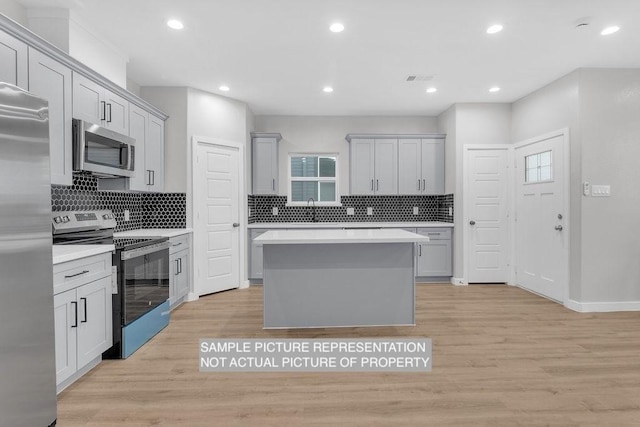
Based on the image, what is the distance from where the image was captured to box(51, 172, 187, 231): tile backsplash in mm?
3125

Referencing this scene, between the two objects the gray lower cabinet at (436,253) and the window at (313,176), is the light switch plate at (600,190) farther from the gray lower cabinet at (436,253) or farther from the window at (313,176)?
the window at (313,176)

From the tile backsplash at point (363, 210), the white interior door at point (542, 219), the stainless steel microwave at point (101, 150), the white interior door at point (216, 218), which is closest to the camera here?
the stainless steel microwave at point (101, 150)

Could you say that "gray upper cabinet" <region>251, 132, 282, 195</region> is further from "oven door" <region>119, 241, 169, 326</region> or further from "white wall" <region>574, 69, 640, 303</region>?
"white wall" <region>574, 69, 640, 303</region>

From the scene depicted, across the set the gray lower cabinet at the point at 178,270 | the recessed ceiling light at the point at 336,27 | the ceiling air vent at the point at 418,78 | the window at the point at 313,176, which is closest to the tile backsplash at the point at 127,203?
the gray lower cabinet at the point at 178,270

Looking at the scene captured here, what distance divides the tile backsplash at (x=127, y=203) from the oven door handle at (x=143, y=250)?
809 millimetres

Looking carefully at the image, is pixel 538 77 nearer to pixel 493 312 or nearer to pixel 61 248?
pixel 493 312

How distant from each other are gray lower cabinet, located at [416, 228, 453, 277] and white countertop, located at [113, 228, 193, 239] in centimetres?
340

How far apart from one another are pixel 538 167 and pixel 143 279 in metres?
4.93

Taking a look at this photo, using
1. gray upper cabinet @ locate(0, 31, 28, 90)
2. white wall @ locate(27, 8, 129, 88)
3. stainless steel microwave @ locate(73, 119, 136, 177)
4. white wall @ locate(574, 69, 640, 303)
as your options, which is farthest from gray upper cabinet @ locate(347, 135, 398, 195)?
gray upper cabinet @ locate(0, 31, 28, 90)

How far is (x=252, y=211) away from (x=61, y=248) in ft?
11.2

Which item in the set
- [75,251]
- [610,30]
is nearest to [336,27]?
[610,30]

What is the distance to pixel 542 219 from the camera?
14.7 feet

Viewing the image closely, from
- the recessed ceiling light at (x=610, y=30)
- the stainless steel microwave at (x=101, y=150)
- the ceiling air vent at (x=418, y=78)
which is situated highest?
the ceiling air vent at (x=418, y=78)

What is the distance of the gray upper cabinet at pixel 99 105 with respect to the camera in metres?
2.76
